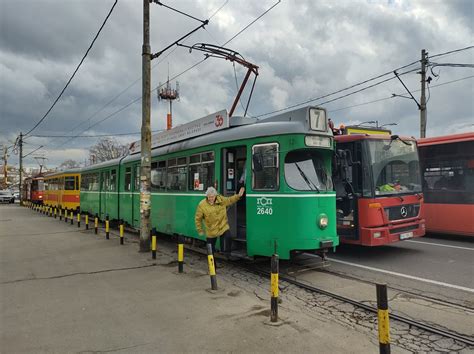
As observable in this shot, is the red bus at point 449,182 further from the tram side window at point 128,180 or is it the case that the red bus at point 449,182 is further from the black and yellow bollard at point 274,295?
the tram side window at point 128,180

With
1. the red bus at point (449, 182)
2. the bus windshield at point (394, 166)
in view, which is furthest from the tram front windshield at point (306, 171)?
the red bus at point (449, 182)

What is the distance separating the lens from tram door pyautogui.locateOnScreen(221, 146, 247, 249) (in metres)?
8.03

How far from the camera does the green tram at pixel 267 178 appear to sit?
6.78 metres

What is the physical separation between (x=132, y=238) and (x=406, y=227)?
893 cm

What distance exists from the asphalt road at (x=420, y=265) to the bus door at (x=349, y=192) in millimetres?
739

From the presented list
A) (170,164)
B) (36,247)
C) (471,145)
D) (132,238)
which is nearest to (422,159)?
(471,145)

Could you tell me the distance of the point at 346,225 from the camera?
8789mm

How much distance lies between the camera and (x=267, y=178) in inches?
277

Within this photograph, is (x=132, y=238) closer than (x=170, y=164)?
No

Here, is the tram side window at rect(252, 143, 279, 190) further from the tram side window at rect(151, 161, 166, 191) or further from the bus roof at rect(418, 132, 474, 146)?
the bus roof at rect(418, 132, 474, 146)

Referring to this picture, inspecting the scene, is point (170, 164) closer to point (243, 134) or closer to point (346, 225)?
point (243, 134)

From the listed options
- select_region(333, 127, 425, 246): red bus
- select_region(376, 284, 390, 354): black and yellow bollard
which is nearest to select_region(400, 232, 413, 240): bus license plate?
select_region(333, 127, 425, 246): red bus

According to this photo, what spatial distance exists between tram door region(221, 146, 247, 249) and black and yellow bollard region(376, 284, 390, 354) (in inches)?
182

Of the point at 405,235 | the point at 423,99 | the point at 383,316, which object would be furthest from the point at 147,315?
the point at 423,99
